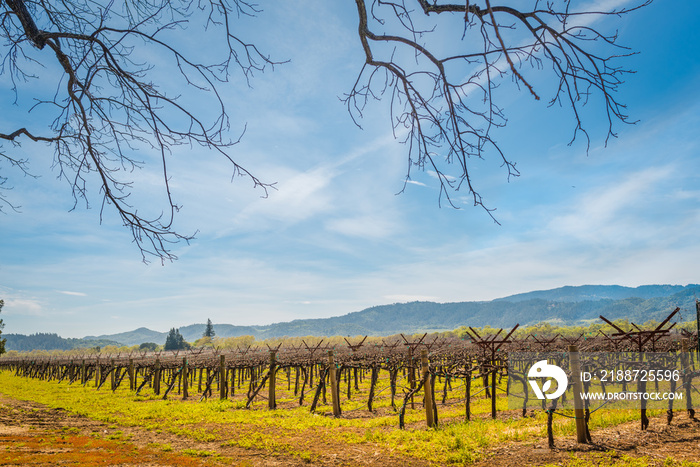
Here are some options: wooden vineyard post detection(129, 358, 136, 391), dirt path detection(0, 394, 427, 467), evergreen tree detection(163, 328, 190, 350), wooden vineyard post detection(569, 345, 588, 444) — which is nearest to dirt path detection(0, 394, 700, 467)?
dirt path detection(0, 394, 427, 467)

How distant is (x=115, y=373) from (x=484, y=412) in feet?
93.4

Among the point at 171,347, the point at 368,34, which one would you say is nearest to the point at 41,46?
the point at 368,34

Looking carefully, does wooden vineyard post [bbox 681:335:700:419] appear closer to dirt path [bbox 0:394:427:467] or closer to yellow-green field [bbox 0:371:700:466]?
yellow-green field [bbox 0:371:700:466]

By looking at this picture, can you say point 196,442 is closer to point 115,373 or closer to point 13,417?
point 13,417

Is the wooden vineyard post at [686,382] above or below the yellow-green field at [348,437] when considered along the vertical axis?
above

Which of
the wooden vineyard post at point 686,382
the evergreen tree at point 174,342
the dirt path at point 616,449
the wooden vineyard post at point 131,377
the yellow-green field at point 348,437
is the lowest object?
the evergreen tree at point 174,342

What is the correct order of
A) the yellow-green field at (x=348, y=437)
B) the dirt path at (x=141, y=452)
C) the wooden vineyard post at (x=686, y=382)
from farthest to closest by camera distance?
the wooden vineyard post at (x=686, y=382)
the yellow-green field at (x=348, y=437)
the dirt path at (x=141, y=452)

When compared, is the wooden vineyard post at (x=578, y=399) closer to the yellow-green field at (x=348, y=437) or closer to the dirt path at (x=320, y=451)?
the dirt path at (x=320, y=451)

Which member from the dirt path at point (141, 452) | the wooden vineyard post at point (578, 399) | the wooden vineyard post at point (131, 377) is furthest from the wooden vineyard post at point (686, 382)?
the wooden vineyard post at point (131, 377)

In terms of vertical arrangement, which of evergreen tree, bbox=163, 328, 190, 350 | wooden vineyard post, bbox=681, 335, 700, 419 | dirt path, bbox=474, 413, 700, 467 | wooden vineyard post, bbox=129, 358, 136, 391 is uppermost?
wooden vineyard post, bbox=681, 335, 700, 419

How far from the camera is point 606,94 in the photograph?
2672 millimetres

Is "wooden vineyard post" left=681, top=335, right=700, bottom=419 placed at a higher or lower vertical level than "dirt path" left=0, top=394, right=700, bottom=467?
higher

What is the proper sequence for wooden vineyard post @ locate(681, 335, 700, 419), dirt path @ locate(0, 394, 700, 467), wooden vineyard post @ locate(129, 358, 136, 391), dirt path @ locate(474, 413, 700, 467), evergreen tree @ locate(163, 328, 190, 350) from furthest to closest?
evergreen tree @ locate(163, 328, 190, 350) < wooden vineyard post @ locate(129, 358, 136, 391) < wooden vineyard post @ locate(681, 335, 700, 419) < dirt path @ locate(0, 394, 700, 467) < dirt path @ locate(474, 413, 700, 467)

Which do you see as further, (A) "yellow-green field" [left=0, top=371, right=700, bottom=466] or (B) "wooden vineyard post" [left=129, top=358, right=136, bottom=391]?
(B) "wooden vineyard post" [left=129, top=358, right=136, bottom=391]
